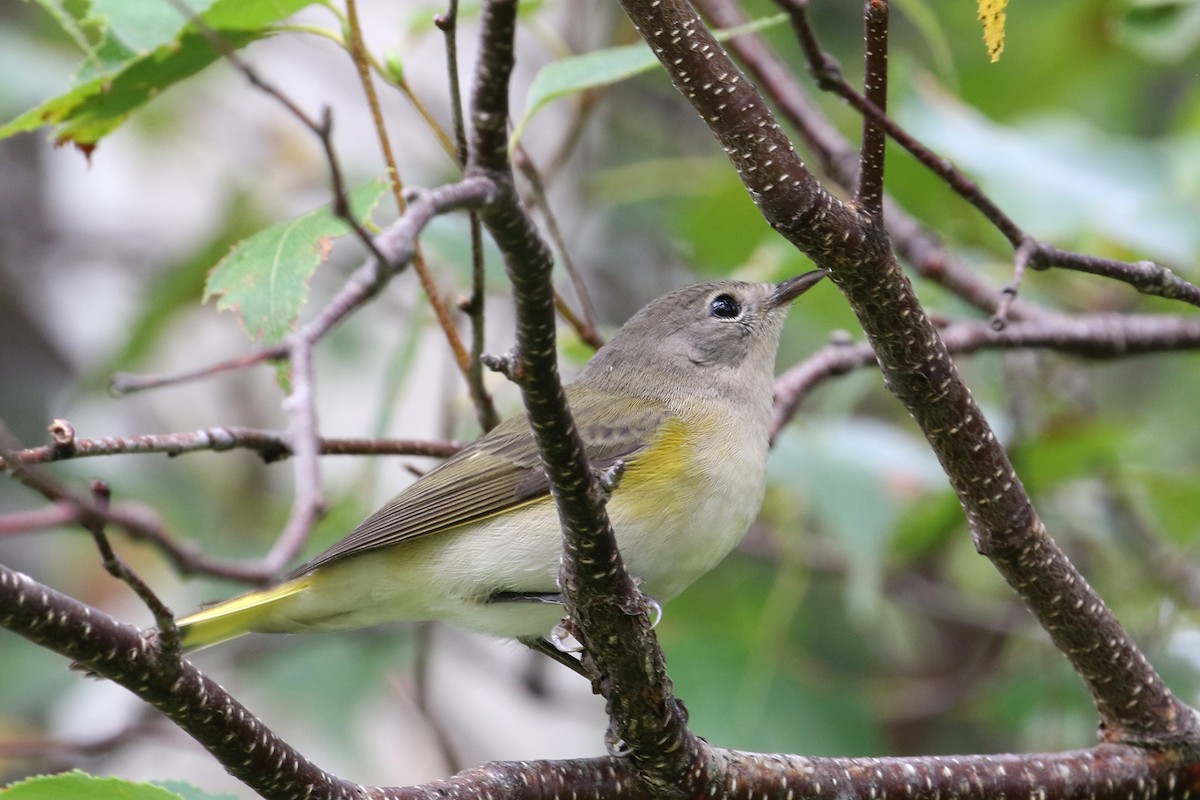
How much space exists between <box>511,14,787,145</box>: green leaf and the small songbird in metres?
0.89

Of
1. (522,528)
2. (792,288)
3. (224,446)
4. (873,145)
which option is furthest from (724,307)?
(224,446)

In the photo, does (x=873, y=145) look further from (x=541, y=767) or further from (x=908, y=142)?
(x=541, y=767)

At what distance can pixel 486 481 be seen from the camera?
11.0ft

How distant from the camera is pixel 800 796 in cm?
246

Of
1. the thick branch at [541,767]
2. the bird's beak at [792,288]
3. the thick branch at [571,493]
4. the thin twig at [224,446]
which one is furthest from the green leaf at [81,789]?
the bird's beak at [792,288]

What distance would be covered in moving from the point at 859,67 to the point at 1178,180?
8.00 feet

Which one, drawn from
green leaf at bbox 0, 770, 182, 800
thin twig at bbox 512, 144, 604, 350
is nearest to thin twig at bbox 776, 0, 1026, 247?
thin twig at bbox 512, 144, 604, 350

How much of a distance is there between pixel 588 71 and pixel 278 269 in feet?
2.57

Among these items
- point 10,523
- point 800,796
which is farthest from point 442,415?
point 10,523

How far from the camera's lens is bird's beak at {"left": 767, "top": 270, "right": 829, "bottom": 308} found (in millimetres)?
3744

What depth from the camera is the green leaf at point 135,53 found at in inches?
101

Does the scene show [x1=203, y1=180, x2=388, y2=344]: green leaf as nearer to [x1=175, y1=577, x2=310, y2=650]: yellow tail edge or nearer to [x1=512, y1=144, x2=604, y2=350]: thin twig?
[x1=512, y1=144, x2=604, y2=350]: thin twig

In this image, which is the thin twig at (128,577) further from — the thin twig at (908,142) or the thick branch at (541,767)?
the thin twig at (908,142)

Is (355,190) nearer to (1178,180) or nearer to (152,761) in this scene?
(1178,180)
